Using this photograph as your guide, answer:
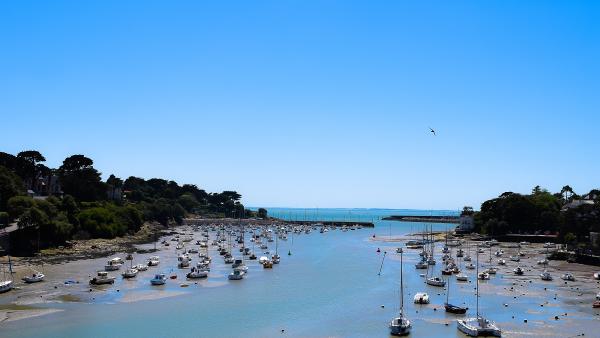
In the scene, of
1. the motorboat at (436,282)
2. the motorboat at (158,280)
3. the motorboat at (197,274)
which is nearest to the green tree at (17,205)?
the motorboat at (197,274)

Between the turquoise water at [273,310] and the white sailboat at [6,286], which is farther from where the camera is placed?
the white sailboat at [6,286]

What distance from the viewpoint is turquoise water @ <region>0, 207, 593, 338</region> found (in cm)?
3953

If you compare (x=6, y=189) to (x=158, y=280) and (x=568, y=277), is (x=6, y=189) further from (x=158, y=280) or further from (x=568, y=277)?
(x=568, y=277)

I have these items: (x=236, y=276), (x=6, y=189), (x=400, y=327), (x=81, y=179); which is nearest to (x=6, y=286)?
(x=236, y=276)

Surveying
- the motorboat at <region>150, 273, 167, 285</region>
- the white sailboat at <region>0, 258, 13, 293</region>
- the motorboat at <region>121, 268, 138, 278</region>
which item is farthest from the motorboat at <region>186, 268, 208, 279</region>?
the white sailboat at <region>0, 258, 13, 293</region>

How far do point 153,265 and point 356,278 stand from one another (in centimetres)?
2824

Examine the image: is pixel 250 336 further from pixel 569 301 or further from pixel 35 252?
pixel 35 252

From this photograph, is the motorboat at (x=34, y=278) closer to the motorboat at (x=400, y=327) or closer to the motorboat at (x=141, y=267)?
the motorboat at (x=141, y=267)

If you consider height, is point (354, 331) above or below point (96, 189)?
below

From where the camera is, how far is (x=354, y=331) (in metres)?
39.9

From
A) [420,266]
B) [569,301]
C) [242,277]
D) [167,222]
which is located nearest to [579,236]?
[420,266]

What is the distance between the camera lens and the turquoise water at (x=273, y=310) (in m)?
39.5

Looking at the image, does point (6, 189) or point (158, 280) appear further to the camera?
point (6, 189)

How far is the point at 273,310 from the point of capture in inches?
1850
